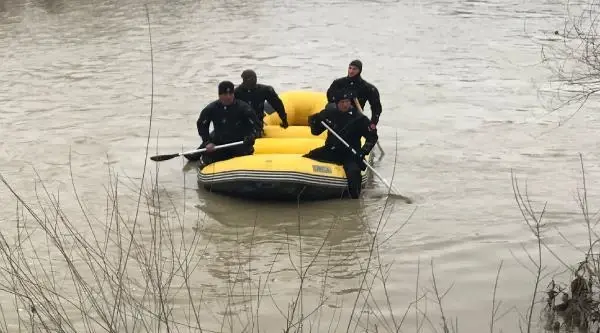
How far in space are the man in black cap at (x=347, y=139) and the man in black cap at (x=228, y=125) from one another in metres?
0.75

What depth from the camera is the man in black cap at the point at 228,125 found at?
25.9 ft

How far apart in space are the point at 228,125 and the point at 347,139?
1289 millimetres

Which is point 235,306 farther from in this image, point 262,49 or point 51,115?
point 262,49

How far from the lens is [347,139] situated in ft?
25.2

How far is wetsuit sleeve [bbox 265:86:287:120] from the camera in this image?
857cm

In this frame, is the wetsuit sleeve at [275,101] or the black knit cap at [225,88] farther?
the wetsuit sleeve at [275,101]

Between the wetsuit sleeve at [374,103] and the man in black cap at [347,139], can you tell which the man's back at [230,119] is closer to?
the man in black cap at [347,139]

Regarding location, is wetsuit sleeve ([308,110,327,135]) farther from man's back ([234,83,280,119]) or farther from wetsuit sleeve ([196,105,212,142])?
wetsuit sleeve ([196,105,212,142])

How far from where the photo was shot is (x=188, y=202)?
7773mm

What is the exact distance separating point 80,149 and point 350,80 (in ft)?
12.1

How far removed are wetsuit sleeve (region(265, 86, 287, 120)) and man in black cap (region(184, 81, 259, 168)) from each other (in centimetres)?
65

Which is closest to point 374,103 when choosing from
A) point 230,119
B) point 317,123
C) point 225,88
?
point 317,123

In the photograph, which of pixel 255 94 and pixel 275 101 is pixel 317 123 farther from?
pixel 255 94

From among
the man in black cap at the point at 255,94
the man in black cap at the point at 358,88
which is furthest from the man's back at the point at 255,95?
the man in black cap at the point at 358,88
